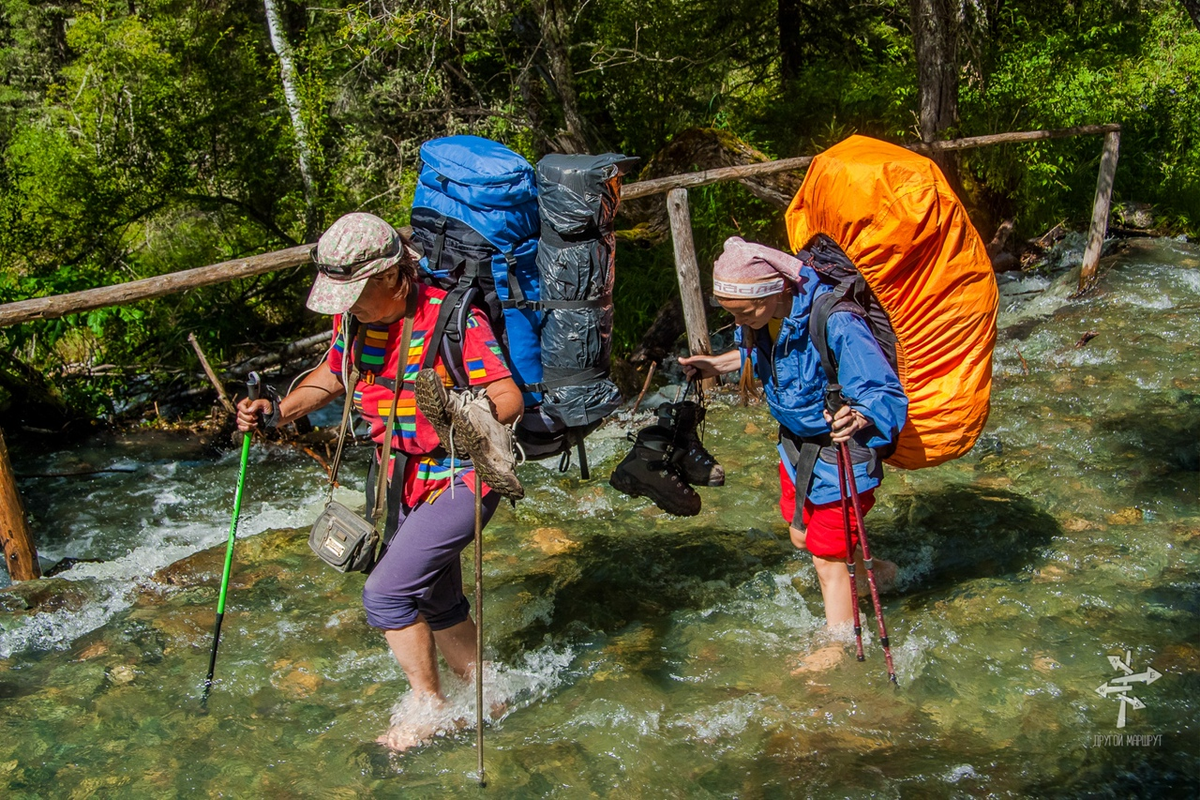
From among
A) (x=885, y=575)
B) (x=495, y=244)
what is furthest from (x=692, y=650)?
(x=495, y=244)

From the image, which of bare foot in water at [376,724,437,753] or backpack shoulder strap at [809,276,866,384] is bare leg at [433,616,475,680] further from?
backpack shoulder strap at [809,276,866,384]

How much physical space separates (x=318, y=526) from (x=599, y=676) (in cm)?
147

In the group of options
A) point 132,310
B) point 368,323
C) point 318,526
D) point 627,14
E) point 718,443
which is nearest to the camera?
point 368,323

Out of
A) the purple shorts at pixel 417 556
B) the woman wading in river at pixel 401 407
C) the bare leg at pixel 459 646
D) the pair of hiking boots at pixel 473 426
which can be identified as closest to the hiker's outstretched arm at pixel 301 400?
the woman wading in river at pixel 401 407

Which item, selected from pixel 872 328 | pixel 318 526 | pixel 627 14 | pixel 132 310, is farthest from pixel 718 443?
pixel 627 14

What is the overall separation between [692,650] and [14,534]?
3715 millimetres

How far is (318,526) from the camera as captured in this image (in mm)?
3531

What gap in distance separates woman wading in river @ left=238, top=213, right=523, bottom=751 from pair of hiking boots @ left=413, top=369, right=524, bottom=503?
10 cm

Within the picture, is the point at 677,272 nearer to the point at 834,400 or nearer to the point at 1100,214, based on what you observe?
the point at 834,400

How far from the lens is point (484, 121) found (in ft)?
41.2

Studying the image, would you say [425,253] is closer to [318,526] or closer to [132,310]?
[318,526]

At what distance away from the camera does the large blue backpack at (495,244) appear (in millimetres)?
3553

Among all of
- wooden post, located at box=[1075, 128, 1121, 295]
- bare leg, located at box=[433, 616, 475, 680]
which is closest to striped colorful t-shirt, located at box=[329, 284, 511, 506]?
bare leg, located at box=[433, 616, 475, 680]

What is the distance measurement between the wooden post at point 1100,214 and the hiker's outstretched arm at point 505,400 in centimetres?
851
